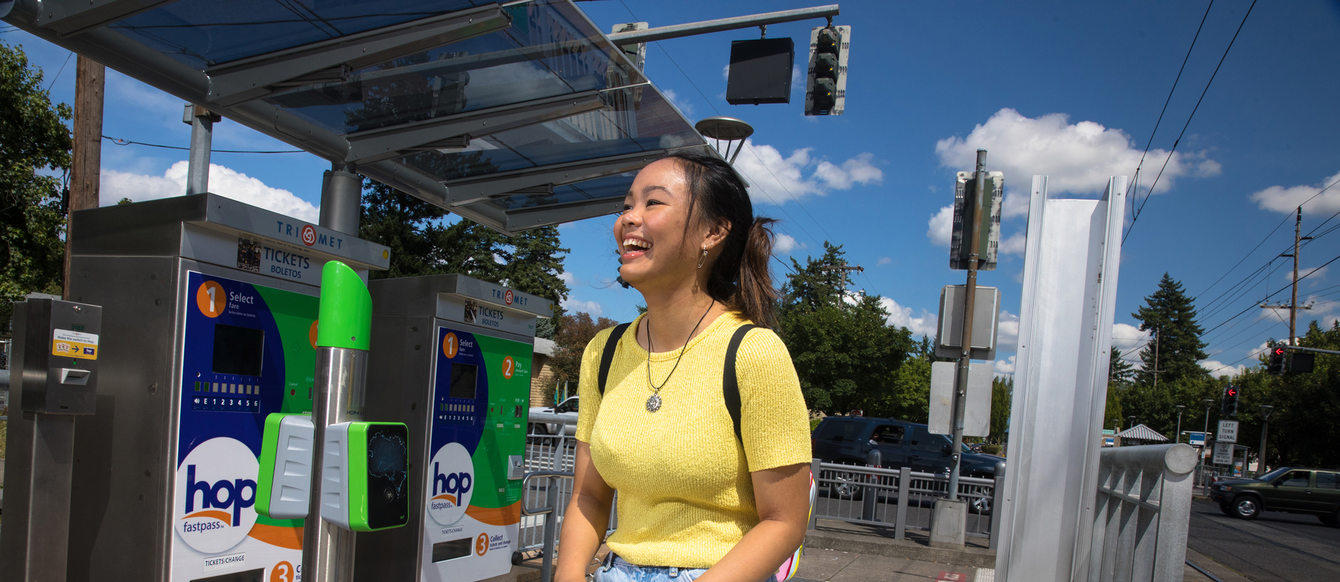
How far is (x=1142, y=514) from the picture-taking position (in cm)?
244

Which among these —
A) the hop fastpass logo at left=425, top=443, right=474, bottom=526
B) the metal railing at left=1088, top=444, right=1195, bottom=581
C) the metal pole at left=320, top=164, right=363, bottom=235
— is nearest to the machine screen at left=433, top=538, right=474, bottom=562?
the hop fastpass logo at left=425, top=443, right=474, bottom=526

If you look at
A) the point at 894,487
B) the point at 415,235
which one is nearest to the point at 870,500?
the point at 894,487

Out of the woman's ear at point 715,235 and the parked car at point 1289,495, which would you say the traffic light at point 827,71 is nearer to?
the woman's ear at point 715,235

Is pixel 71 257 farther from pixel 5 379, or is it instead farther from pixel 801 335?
pixel 801 335

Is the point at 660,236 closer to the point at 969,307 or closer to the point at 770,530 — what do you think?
the point at 770,530

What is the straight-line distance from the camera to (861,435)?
18234 millimetres

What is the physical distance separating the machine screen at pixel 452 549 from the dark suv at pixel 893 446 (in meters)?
12.2

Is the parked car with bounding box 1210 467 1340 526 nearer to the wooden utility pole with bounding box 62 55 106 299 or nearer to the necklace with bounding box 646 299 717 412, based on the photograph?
the wooden utility pole with bounding box 62 55 106 299

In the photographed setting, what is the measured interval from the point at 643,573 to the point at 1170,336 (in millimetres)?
120602

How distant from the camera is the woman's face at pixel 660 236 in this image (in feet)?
6.30

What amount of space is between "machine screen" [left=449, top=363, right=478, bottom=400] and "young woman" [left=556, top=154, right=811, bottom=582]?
367 cm

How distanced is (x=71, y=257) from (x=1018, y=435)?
4063 mm

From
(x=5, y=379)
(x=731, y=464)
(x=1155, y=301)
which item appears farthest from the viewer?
(x=1155, y=301)

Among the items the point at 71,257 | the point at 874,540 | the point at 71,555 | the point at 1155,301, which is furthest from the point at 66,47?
the point at 1155,301
